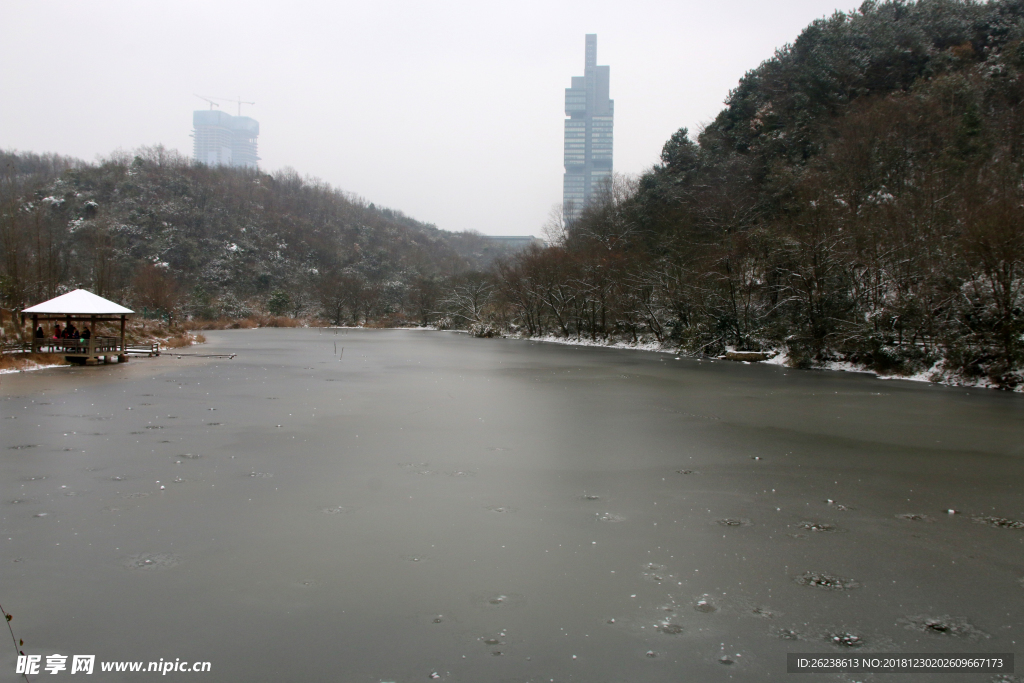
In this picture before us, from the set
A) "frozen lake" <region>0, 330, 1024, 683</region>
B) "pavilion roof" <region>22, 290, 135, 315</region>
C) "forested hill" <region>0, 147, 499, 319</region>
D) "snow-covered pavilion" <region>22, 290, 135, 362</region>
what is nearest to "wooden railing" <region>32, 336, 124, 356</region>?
Result: "snow-covered pavilion" <region>22, 290, 135, 362</region>

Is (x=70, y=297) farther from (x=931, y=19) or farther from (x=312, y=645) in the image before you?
(x=931, y=19)

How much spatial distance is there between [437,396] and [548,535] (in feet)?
31.2

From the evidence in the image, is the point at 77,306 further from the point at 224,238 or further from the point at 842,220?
the point at 224,238

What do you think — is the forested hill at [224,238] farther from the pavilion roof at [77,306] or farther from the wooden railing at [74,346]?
the pavilion roof at [77,306]

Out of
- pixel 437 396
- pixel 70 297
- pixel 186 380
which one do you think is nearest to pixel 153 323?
pixel 70 297

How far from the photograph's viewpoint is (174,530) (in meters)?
5.46

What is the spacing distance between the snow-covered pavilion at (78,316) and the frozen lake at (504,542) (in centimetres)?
1169

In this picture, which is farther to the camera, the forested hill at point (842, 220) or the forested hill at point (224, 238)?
the forested hill at point (224, 238)

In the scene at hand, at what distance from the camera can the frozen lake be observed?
3.62m

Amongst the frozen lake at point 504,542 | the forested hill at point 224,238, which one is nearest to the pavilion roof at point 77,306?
the frozen lake at point 504,542

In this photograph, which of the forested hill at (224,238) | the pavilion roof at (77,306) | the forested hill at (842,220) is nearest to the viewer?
the forested hill at (842,220)

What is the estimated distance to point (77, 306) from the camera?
21609 mm

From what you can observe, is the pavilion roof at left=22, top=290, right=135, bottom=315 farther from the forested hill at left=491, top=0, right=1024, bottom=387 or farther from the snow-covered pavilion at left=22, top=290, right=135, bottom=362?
the forested hill at left=491, top=0, right=1024, bottom=387

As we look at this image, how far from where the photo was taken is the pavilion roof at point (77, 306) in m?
21.3
